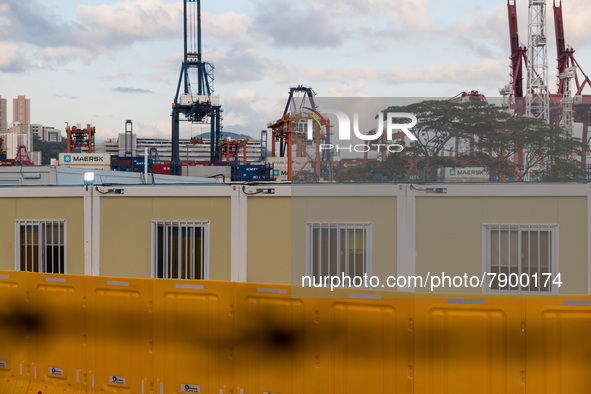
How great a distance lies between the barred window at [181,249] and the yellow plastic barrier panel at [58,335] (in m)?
3.26

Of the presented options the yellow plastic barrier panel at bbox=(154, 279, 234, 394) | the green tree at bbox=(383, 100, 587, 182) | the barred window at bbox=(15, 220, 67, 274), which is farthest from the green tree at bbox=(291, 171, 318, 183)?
the yellow plastic barrier panel at bbox=(154, 279, 234, 394)

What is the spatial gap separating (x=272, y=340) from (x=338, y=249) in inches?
125

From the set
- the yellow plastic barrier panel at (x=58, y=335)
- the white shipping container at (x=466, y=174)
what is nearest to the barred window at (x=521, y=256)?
the white shipping container at (x=466, y=174)

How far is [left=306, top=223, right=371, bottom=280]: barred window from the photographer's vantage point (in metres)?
9.92

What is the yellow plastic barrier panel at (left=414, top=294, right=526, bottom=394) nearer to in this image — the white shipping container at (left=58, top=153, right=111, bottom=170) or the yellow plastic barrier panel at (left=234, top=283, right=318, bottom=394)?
A: the yellow plastic barrier panel at (left=234, top=283, right=318, bottom=394)

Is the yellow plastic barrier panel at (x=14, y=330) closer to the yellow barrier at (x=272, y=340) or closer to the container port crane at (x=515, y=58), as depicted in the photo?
the yellow barrier at (x=272, y=340)

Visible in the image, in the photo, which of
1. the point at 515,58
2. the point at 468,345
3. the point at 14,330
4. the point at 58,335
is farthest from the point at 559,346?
the point at 515,58

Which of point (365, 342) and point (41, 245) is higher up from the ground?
point (41, 245)

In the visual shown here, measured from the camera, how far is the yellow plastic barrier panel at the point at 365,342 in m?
6.74

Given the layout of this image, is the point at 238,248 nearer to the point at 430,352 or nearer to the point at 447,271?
the point at 447,271

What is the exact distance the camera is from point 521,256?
9.26 meters

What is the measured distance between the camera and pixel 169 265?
37.4 ft

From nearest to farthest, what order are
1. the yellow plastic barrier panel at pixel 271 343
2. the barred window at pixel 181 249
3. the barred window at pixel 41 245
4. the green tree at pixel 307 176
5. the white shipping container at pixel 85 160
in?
the yellow plastic barrier panel at pixel 271 343
the barred window at pixel 181 249
the barred window at pixel 41 245
the green tree at pixel 307 176
the white shipping container at pixel 85 160

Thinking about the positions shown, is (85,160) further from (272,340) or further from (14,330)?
(272,340)
